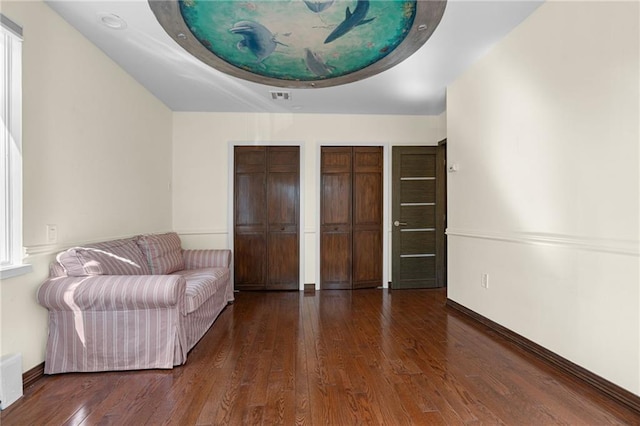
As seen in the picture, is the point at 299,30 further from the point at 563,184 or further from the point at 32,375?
the point at 32,375

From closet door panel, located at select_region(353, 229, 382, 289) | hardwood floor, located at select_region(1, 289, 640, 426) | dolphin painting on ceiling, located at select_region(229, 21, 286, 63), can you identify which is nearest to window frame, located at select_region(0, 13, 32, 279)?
hardwood floor, located at select_region(1, 289, 640, 426)

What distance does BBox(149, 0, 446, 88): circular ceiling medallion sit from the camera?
2.21 m

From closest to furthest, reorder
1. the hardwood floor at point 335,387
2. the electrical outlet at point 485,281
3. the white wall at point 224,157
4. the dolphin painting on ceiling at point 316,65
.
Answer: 1. the hardwood floor at point 335,387
2. the dolphin painting on ceiling at point 316,65
3. the electrical outlet at point 485,281
4. the white wall at point 224,157

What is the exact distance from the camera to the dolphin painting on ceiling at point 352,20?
2.21 meters

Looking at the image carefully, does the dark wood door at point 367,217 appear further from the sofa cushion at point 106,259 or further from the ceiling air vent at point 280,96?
the sofa cushion at point 106,259

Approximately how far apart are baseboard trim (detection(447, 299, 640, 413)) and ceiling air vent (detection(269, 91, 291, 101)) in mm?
3150

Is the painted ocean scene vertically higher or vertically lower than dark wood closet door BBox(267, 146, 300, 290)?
higher

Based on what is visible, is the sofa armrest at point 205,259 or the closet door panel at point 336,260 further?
the closet door panel at point 336,260

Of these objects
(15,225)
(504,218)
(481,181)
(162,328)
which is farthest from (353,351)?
(15,225)

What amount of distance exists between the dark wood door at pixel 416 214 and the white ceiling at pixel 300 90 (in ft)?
2.23

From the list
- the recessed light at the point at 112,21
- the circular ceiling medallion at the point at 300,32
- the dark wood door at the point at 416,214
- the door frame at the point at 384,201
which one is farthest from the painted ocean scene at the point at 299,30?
the dark wood door at the point at 416,214

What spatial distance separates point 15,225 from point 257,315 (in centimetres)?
215

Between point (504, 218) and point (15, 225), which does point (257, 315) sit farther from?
point (504, 218)

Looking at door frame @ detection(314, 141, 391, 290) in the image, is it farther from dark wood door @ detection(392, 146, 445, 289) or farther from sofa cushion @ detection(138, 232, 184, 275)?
sofa cushion @ detection(138, 232, 184, 275)
